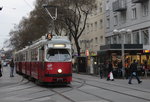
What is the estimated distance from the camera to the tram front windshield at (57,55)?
2079 cm

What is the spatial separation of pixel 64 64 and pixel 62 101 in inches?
278

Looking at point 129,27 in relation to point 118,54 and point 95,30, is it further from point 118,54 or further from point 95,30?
point 95,30

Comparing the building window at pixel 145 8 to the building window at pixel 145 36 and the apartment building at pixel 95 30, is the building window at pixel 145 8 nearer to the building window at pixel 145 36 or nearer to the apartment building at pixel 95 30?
the building window at pixel 145 36

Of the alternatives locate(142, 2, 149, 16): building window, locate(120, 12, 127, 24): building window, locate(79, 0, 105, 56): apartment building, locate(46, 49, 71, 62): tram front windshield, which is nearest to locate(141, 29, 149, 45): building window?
locate(142, 2, 149, 16): building window

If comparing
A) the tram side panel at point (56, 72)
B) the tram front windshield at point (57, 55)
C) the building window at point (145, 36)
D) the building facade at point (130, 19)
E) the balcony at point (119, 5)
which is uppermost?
the balcony at point (119, 5)

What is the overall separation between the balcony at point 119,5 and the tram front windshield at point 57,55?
94.5ft

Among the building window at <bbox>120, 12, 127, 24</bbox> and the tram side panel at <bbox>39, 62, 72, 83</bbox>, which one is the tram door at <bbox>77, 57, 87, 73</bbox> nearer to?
the building window at <bbox>120, 12, 127, 24</bbox>

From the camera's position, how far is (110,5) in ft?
179

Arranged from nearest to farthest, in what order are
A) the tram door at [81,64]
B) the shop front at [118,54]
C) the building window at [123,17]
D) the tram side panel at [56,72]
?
the tram side panel at [56,72] < the shop front at [118,54] < the tram door at [81,64] < the building window at [123,17]

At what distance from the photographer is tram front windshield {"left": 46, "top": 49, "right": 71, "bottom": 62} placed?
20789 mm

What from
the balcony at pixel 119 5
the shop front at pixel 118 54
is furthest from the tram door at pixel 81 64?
the shop front at pixel 118 54

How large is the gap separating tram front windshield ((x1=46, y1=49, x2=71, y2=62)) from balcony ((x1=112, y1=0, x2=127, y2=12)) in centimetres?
2880

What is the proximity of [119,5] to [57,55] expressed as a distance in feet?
98.9

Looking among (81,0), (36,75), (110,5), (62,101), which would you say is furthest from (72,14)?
(62,101)
